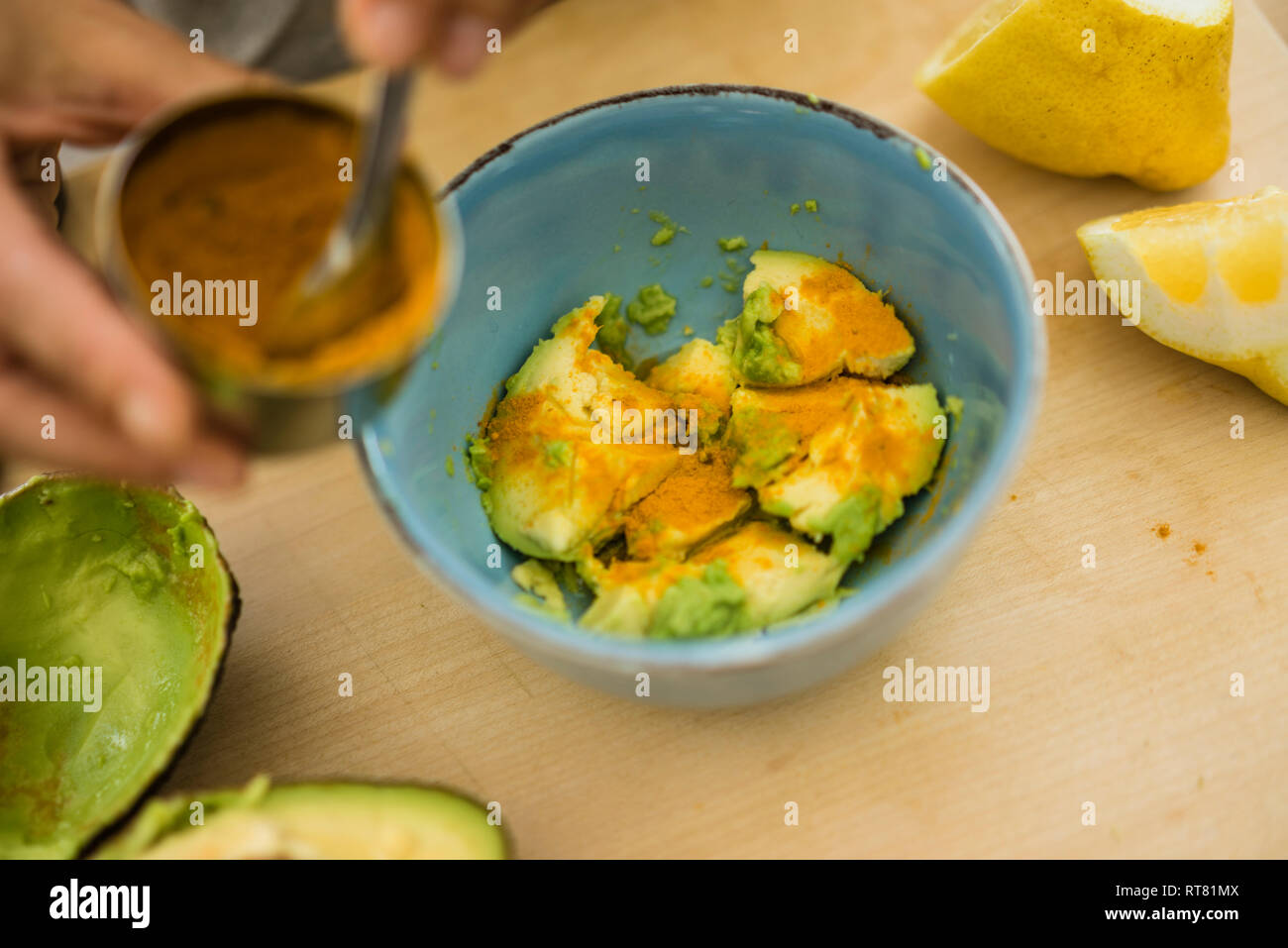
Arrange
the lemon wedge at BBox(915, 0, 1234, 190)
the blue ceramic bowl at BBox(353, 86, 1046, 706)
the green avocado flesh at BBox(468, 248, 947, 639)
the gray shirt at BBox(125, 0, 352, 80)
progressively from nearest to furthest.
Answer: the blue ceramic bowl at BBox(353, 86, 1046, 706), the green avocado flesh at BBox(468, 248, 947, 639), the lemon wedge at BBox(915, 0, 1234, 190), the gray shirt at BBox(125, 0, 352, 80)

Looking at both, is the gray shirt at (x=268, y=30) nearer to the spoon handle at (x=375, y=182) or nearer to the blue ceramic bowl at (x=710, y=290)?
the blue ceramic bowl at (x=710, y=290)

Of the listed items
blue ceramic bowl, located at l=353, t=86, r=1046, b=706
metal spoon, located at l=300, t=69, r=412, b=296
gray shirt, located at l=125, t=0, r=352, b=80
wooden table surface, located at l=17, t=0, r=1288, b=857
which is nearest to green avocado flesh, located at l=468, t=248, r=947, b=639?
blue ceramic bowl, located at l=353, t=86, r=1046, b=706

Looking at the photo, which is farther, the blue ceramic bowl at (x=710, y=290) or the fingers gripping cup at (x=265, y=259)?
the blue ceramic bowl at (x=710, y=290)

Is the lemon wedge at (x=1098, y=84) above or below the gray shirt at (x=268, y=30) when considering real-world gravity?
below

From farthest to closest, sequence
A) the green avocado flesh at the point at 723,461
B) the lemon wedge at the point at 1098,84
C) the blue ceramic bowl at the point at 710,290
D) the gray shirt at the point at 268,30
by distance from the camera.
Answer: the gray shirt at the point at 268,30 → the lemon wedge at the point at 1098,84 → the green avocado flesh at the point at 723,461 → the blue ceramic bowl at the point at 710,290

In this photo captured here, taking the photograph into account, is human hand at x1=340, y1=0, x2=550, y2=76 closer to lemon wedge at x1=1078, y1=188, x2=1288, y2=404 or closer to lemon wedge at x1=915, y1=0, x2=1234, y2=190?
lemon wedge at x1=915, y1=0, x2=1234, y2=190

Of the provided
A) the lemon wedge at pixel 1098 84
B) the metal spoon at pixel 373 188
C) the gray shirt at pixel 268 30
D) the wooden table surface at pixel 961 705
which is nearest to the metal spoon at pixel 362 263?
the metal spoon at pixel 373 188

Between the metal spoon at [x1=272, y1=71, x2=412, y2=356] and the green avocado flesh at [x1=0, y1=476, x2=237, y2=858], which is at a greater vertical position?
the metal spoon at [x1=272, y1=71, x2=412, y2=356]

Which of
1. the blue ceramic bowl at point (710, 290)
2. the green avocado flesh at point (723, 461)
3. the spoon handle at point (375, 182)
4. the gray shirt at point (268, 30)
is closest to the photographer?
the spoon handle at point (375, 182)
